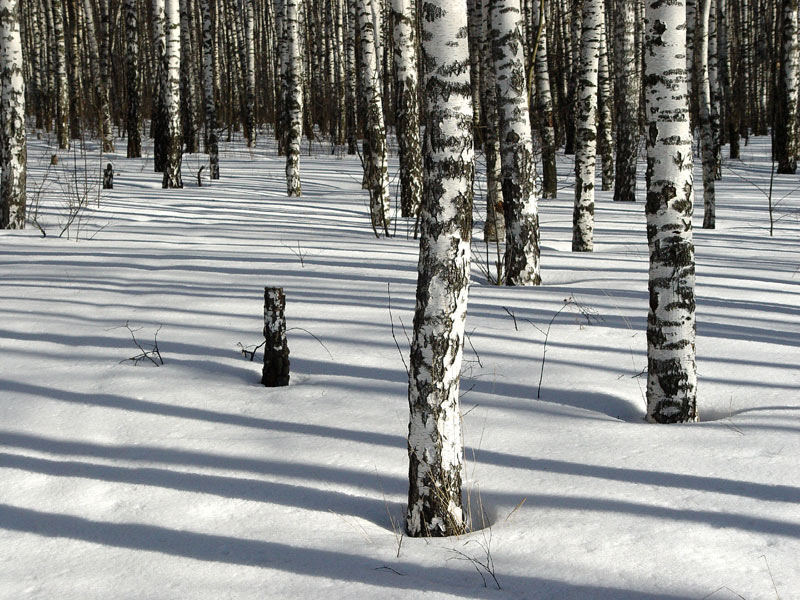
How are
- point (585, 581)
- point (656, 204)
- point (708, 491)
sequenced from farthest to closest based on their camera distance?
point (656, 204) < point (708, 491) < point (585, 581)

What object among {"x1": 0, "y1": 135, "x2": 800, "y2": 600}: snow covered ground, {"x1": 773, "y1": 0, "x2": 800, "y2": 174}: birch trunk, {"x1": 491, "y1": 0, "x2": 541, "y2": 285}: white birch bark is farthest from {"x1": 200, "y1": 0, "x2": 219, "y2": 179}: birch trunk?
{"x1": 773, "y1": 0, "x2": 800, "y2": 174}: birch trunk

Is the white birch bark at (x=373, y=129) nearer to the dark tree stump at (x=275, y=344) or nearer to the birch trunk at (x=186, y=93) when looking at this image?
the dark tree stump at (x=275, y=344)

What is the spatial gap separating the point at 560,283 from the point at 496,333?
169 cm

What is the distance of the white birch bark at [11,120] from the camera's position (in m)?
8.17

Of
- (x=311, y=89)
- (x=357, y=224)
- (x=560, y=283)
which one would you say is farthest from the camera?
(x=311, y=89)

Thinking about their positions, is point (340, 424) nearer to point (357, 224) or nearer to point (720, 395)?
point (720, 395)

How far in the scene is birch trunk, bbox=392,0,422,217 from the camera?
29.1 ft

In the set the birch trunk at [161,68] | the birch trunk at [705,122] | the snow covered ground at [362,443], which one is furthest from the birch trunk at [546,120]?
the snow covered ground at [362,443]

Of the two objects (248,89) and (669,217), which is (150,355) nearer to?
(669,217)

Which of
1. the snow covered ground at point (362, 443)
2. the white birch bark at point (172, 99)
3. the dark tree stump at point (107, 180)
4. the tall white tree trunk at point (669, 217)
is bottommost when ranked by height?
the snow covered ground at point (362, 443)

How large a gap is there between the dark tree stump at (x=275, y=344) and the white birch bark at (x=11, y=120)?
5.64 metres

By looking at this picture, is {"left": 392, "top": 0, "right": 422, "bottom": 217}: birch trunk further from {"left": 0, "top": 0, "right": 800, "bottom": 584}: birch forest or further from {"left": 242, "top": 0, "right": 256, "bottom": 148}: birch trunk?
{"left": 242, "top": 0, "right": 256, "bottom": 148}: birch trunk

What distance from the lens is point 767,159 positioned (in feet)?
63.7

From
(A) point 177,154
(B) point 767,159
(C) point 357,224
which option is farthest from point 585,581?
(B) point 767,159
